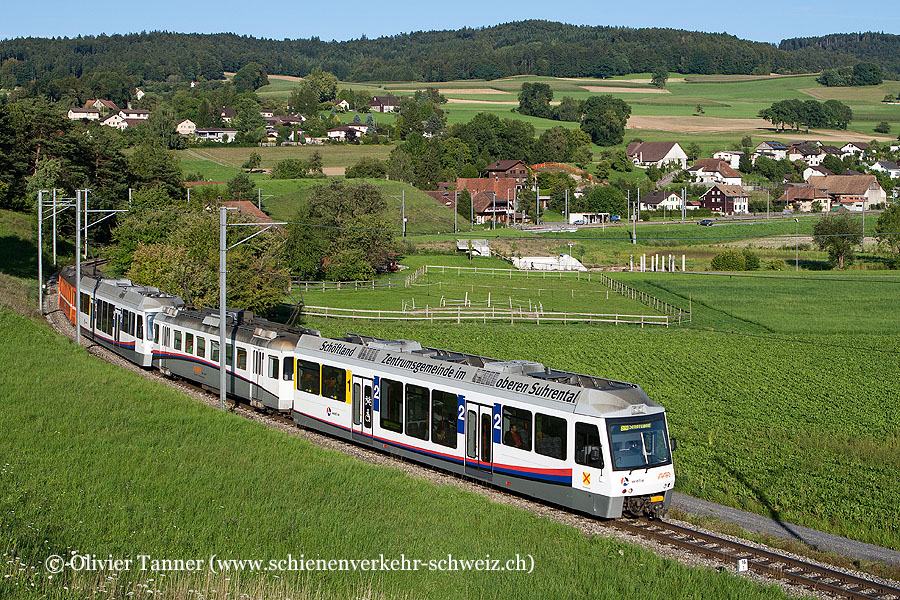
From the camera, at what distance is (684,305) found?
70250mm

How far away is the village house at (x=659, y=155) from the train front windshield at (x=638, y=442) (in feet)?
560

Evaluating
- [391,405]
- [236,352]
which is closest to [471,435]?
[391,405]

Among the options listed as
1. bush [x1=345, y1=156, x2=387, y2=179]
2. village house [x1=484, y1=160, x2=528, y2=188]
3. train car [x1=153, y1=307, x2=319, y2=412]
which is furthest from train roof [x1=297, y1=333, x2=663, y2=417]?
village house [x1=484, y1=160, x2=528, y2=188]

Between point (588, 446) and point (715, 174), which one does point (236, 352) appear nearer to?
point (588, 446)

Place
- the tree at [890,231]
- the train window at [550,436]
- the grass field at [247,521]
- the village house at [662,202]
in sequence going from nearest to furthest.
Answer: the grass field at [247,521] → the train window at [550,436] → the tree at [890,231] → the village house at [662,202]

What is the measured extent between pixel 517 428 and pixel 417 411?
3.61 m

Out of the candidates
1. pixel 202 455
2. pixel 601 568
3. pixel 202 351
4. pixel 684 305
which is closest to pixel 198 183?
pixel 684 305

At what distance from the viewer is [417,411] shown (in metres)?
23.8

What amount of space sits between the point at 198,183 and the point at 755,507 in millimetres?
114383

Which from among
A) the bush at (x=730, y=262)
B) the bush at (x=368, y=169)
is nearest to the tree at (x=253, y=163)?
the bush at (x=368, y=169)

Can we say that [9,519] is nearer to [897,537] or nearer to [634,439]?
[634,439]

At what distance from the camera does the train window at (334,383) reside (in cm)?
2659

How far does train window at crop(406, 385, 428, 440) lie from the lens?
23578 millimetres

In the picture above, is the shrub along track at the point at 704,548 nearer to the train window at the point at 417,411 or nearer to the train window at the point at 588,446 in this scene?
the train window at the point at 417,411
